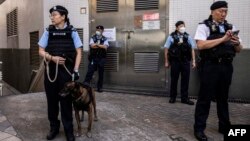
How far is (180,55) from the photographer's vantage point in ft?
25.3

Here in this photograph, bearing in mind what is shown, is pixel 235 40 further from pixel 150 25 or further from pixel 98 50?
pixel 98 50

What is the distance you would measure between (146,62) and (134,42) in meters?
0.66

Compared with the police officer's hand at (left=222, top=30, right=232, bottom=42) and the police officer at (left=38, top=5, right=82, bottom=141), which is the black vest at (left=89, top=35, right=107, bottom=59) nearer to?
the police officer at (left=38, top=5, right=82, bottom=141)

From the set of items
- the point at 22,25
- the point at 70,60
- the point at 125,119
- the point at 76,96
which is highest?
the point at 22,25

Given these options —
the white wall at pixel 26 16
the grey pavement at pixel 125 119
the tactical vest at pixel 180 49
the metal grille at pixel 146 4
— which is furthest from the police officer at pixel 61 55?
the white wall at pixel 26 16

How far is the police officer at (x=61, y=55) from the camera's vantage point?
4945 mm

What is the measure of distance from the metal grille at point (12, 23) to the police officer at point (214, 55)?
1084 cm

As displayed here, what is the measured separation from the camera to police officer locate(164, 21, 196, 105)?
25.1 ft

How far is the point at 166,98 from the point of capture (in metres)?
8.54

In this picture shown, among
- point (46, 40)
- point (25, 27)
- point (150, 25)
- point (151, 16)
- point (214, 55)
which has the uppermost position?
point (151, 16)

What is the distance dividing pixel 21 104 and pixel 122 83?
9.86ft

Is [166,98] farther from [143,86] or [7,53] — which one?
[7,53]

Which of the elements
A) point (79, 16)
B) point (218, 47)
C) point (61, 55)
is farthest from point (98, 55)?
point (218, 47)

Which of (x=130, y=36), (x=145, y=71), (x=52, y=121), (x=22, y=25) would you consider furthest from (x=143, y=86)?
(x=22, y=25)
